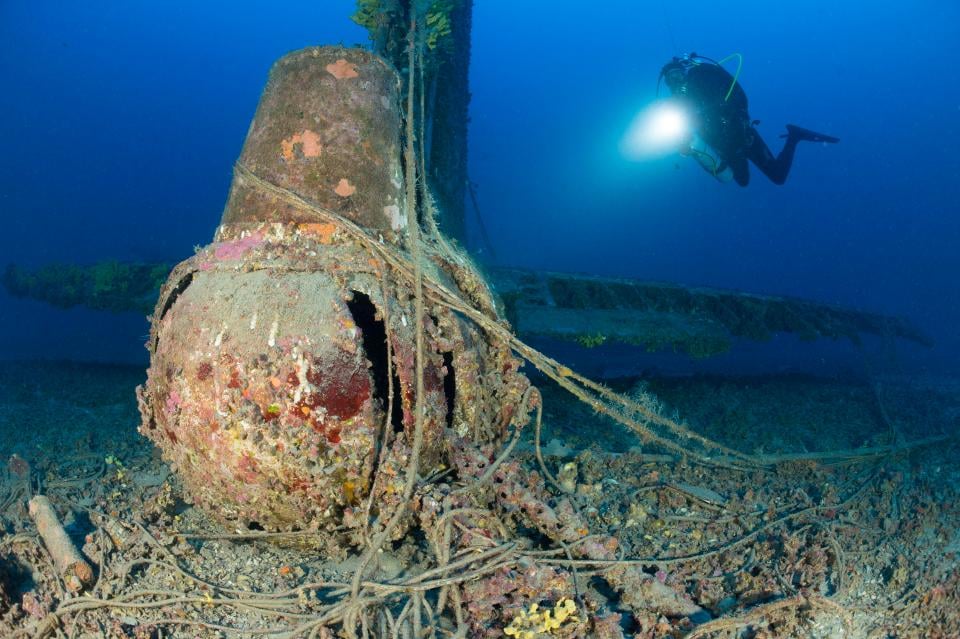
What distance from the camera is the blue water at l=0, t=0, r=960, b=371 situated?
82938mm

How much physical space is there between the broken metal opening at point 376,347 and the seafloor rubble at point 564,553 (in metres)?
0.48

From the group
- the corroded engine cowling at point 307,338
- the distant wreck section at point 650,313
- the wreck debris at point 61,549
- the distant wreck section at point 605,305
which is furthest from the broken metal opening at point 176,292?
Result: the distant wreck section at point 650,313

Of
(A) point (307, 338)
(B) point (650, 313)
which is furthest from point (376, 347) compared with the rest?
(B) point (650, 313)

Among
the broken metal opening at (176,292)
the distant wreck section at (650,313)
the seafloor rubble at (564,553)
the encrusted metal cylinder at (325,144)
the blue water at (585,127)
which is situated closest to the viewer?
the seafloor rubble at (564,553)

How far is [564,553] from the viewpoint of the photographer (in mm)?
2678

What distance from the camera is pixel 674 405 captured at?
7.12 meters

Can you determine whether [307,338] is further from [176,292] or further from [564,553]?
[564,553]

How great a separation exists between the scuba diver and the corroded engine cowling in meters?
7.59

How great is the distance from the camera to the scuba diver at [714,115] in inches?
365

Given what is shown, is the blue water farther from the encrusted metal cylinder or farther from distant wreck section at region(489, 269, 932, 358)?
the encrusted metal cylinder

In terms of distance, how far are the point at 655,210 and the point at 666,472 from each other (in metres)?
114

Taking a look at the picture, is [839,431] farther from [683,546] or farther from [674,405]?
[683,546]

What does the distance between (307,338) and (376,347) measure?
24.1 inches

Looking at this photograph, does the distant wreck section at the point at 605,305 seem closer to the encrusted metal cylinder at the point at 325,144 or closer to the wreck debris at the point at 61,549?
the encrusted metal cylinder at the point at 325,144
